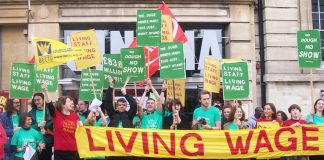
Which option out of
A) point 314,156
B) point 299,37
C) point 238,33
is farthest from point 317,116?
point 238,33

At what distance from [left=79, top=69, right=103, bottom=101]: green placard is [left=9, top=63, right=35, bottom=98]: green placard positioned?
112cm

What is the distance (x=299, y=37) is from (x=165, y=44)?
3195mm

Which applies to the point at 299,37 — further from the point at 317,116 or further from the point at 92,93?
the point at 92,93

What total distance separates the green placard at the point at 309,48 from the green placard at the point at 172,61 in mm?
2929

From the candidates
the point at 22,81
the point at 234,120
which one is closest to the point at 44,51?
the point at 22,81

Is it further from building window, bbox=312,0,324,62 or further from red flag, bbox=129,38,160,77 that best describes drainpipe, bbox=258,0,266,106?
red flag, bbox=129,38,160,77

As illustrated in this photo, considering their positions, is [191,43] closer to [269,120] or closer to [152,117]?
[269,120]

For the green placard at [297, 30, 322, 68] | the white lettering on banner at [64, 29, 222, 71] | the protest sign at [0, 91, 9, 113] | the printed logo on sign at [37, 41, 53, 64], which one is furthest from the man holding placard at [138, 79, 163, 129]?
the white lettering on banner at [64, 29, 222, 71]

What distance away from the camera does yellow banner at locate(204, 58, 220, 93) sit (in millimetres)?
11570

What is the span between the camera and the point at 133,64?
11.2 meters

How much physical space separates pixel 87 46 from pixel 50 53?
3.39ft

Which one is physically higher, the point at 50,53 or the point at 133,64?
the point at 50,53

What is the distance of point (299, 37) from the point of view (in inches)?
455

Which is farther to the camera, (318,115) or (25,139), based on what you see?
(318,115)
